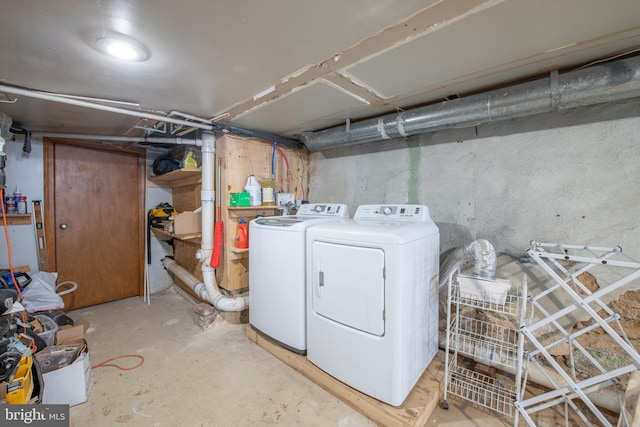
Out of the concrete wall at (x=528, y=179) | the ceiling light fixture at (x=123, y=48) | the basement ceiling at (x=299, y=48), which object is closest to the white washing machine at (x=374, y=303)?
the concrete wall at (x=528, y=179)

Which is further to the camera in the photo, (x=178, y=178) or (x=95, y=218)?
(x=178, y=178)

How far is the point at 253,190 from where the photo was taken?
8.97 ft

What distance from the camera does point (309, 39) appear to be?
1.21 m

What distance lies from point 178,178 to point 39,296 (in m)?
1.71

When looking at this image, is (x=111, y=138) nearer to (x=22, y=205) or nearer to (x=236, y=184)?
(x=22, y=205)

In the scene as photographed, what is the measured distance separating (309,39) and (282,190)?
2011 mm

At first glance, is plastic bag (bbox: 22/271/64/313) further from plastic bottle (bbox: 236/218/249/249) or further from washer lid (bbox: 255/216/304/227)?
washer lid (bbox: 255/216/304/227)

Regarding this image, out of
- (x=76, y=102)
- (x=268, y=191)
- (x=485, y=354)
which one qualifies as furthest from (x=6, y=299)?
(x=485, y=354)

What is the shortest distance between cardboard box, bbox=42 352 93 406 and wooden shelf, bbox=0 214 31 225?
1.97 meters

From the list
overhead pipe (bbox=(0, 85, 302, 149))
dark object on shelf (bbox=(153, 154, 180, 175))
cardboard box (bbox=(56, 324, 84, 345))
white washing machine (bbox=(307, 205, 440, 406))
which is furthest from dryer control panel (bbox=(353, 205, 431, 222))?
cardboard box (bbox=(56, 324, 84, 345))

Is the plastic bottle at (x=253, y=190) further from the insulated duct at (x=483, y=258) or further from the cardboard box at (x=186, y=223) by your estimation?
the insulated duct at (x=483, y=258)

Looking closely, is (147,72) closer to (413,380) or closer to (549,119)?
(413,380)

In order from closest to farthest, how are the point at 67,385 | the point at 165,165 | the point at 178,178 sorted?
the point at 67,385 → the point at 165,165 → the point at 178,178

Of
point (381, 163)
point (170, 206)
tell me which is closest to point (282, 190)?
point (381, 163)
